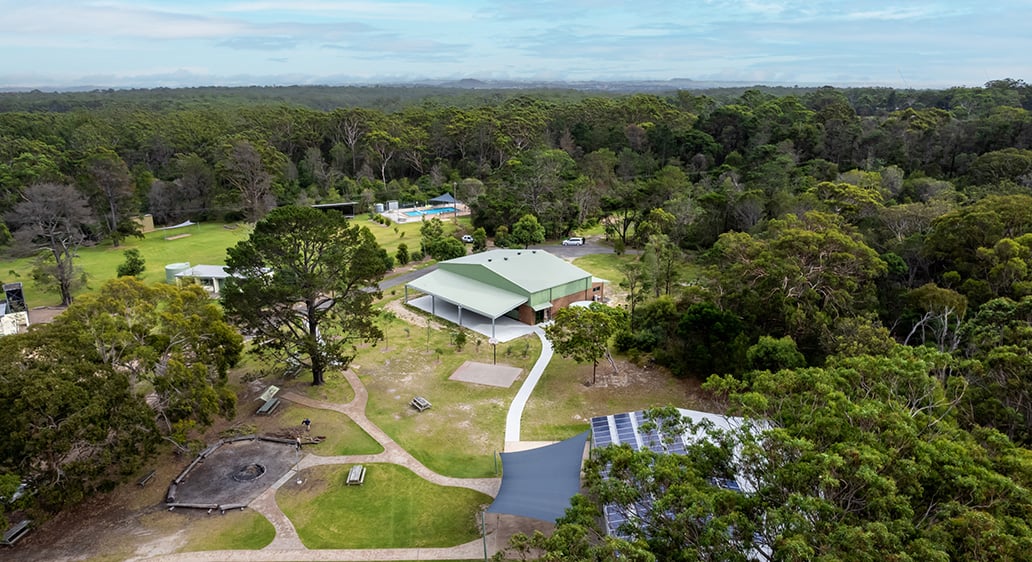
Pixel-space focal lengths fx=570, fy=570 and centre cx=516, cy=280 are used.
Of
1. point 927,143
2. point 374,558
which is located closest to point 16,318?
point 374,558

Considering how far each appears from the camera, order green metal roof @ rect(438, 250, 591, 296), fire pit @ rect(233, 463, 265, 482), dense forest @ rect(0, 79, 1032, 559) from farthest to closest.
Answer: green metal roof @ rect(438, 250, 591, 296) → fire pit @ rect(233, 463, 265, 482) → dense forest @ rect(0, 79, 1032, 559)

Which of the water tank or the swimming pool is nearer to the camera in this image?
the water tank

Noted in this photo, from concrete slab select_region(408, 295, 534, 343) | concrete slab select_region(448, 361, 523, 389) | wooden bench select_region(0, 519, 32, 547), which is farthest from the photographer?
concrete slab select_region(408, 295, 534, 343)

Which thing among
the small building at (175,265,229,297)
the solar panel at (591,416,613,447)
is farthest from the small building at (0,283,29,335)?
the solar panel at (591,416,613,447)

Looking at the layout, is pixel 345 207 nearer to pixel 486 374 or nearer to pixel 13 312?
pixel 13 312

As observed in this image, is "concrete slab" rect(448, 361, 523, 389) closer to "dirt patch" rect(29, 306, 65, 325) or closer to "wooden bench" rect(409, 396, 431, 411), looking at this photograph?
"wooden bench" rect(409, 396, 431, 411)

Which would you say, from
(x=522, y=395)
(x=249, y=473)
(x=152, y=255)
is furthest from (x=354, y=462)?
(x=152, y=255)

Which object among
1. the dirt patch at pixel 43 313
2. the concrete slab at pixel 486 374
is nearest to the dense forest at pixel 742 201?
the concrete slab at pixel 486 374
